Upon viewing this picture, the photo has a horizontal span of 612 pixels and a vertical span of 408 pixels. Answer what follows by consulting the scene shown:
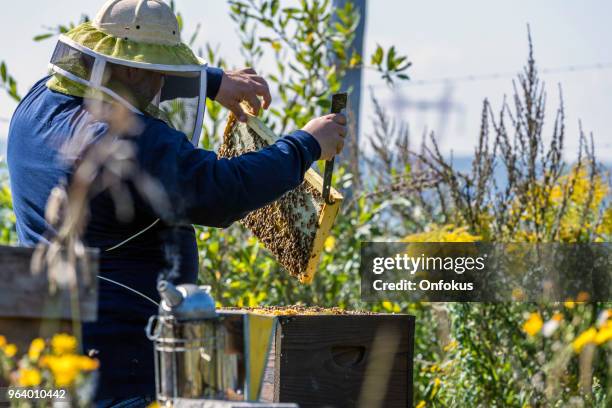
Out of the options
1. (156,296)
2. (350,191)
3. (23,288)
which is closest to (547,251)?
(350,191)

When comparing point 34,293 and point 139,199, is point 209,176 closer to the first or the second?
point 139,199

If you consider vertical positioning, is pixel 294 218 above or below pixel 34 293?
above

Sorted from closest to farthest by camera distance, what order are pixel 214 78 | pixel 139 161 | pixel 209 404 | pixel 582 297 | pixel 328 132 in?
1. pixel 209 404
2. pixel 139 161
3. pixel 328 132
4. pixel 214 78
5. pixel 582 297

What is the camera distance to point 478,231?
179 inches

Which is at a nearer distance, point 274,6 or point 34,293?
point 34,293

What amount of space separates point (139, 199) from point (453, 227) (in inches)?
95.7

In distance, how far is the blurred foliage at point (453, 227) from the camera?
4223mm

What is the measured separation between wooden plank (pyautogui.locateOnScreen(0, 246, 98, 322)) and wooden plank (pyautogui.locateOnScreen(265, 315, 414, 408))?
877 mm

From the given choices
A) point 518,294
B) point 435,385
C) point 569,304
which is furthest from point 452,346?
point 569,304

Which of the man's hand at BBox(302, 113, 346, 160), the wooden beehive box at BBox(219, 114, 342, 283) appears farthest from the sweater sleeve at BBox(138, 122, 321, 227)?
the wooden beehive box at BBox(219, 114, 342, 283)

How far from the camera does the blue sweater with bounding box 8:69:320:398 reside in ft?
7.74

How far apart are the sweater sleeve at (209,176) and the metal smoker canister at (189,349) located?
0.54 meters

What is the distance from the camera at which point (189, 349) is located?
179cm

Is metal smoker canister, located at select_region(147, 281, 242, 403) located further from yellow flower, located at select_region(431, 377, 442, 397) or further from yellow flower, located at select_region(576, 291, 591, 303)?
yellow flower, located at select_region(576, 291, 591, 303)
